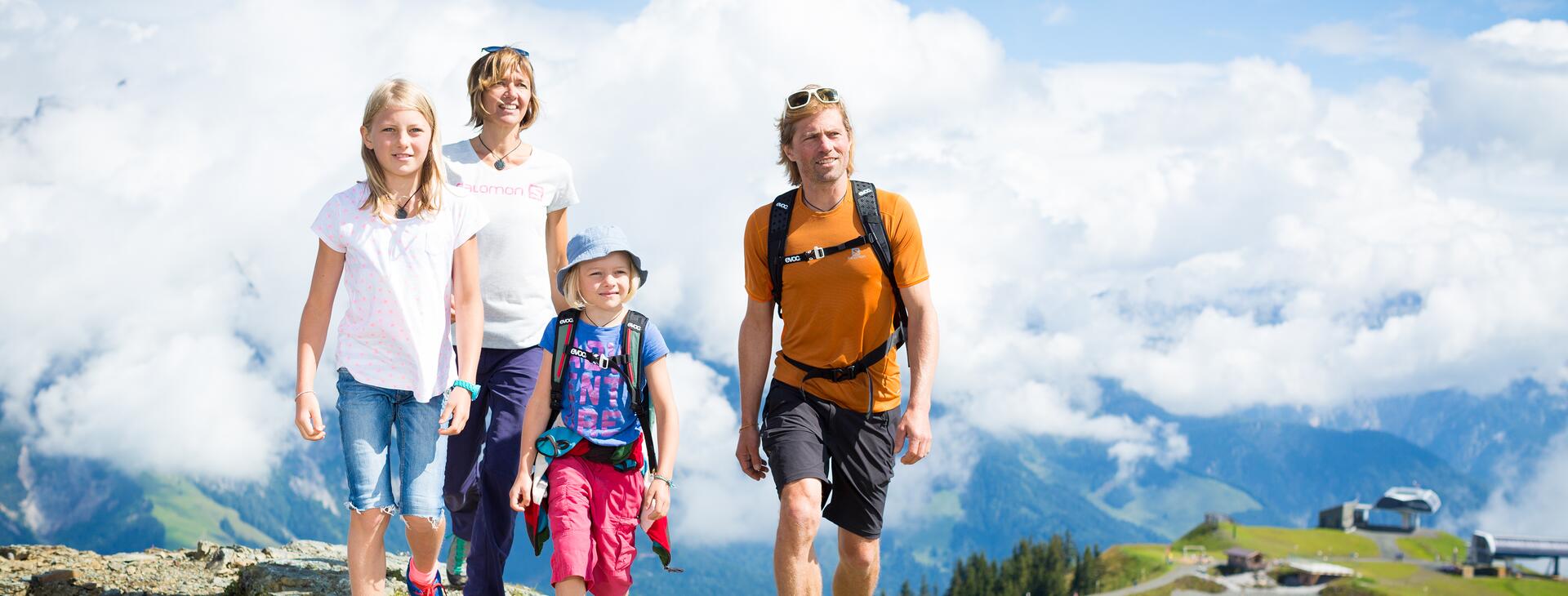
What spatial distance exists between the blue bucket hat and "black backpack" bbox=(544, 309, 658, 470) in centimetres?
30

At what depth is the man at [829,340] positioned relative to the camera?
7.91 meters

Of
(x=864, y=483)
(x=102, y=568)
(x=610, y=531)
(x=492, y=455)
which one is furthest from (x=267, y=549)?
(x=864, y=483)

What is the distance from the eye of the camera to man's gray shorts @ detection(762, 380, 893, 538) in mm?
7957

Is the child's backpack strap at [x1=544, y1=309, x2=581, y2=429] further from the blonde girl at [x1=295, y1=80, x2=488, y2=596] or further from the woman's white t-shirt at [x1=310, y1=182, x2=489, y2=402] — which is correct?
the woman's white t-shirt at [x1=310, y1=182, x2=489, y2=402]

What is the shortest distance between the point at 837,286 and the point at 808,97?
1.37 m

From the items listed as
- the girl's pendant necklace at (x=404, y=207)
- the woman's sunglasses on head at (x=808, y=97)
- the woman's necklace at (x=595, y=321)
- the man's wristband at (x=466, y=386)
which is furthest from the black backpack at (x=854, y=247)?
the girl's pendant necklace at (x=404, y=207)

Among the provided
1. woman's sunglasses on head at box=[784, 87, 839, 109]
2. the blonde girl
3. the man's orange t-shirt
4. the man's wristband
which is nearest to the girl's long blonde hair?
the blonde girl

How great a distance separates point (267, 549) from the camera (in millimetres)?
13008

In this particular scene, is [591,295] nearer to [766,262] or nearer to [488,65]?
[766,262]

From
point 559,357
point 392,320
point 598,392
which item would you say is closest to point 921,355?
point 598,392

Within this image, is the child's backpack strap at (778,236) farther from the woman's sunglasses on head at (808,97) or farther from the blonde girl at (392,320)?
the blonde girl at (392,320)

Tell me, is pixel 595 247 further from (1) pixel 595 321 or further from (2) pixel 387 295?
(2) pixel 387 295

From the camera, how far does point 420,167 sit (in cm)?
744

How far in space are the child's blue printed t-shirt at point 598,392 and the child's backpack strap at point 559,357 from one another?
19mm
